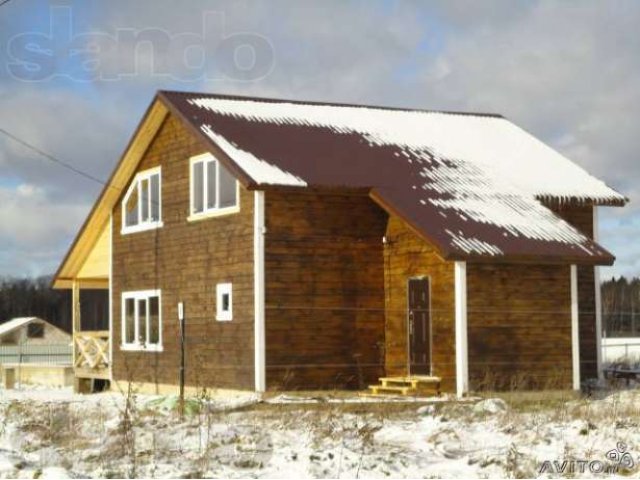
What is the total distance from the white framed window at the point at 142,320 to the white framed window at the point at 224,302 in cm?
285

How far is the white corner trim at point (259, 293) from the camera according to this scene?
73.6ft

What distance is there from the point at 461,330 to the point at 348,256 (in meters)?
3.09

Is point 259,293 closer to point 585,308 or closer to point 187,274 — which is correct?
point 187,274

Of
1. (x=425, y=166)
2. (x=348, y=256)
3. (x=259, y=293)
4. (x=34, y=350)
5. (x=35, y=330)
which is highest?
(x=425, y=166)

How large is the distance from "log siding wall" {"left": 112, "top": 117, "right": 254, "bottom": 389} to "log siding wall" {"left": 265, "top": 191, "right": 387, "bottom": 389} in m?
0.51

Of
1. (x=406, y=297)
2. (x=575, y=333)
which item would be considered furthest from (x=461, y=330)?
(x=575, y=333)

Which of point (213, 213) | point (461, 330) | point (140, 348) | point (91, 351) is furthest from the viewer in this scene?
point (91, 351)

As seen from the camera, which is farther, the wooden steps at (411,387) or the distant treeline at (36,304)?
the distant treeline at (36,304)

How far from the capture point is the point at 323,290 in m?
23.3

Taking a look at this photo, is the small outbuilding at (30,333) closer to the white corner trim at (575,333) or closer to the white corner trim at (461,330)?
the white corner trim at (575,333)

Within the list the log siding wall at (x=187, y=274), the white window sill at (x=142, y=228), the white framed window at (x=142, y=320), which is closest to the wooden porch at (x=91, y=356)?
the log siding wall at (x=187, y=274)

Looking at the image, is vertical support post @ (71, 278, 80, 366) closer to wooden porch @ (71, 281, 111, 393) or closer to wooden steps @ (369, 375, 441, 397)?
wooden porch @ (71, 281, 111, 393)

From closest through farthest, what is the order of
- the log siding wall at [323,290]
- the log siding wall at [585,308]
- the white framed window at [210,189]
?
1. the log siding wall at [323,290]
2. the white framed window at [210,189]
3. the log siding wall at [585,308]

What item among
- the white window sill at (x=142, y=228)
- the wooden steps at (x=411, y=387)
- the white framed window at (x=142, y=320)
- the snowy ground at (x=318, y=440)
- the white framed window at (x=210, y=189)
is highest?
the white framed window at (x=210, y=189)
